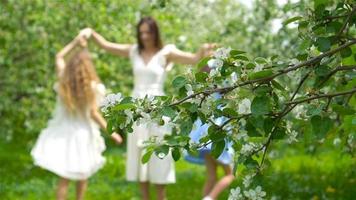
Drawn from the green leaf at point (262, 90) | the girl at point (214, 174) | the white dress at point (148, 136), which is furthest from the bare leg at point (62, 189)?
the green leaf at point (262, 90)

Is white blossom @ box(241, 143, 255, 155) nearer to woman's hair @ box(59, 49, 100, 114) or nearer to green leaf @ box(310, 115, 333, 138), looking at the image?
green leaf @ box(310, 115, 333, 138)

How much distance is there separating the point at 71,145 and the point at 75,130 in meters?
0.13

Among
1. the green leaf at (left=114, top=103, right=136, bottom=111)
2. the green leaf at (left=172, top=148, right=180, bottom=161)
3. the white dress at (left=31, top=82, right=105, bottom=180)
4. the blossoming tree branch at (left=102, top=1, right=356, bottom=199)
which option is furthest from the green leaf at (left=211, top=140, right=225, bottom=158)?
the white dress at (left=31, top=82, right=105, bottom=180)

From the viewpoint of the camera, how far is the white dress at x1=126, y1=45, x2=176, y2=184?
6.23 metres

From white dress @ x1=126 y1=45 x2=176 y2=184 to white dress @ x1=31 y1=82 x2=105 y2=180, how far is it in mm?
377

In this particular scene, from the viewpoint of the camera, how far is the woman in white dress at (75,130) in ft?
21.1

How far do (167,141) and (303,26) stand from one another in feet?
2.10

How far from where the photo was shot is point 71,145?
6.57 meters

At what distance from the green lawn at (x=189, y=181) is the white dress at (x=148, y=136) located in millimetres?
740

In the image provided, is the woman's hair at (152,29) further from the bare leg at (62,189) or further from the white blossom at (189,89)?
the white blossom at (189,89)

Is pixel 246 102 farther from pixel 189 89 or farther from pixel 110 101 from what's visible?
pixel 110 101

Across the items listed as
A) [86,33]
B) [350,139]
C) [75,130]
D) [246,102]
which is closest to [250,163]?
[246,102]

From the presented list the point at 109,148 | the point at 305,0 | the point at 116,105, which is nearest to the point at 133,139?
the point at 305,0

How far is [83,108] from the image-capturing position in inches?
256
